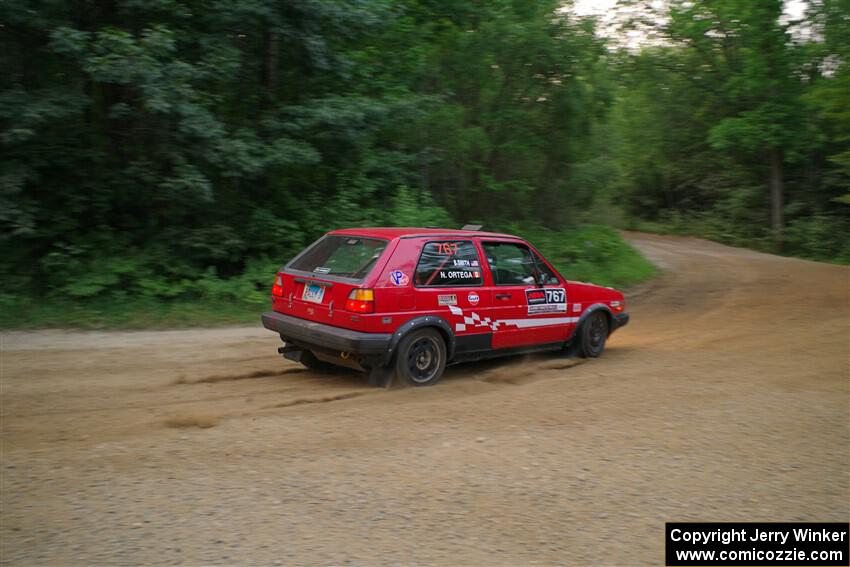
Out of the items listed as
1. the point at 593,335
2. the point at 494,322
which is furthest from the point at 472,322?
the point at 593,335

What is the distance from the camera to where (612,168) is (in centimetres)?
1950

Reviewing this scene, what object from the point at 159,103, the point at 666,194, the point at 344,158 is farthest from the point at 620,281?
the point at 666,194

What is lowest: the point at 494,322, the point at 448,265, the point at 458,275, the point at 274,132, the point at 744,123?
the point at 494,322

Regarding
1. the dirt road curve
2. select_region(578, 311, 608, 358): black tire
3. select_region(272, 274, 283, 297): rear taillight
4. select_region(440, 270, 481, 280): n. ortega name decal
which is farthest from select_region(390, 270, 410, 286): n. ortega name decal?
select_region(578, 311, 608, 358): black tire

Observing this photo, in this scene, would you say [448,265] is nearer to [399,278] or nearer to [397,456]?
[399,278]

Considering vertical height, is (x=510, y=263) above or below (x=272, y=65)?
below

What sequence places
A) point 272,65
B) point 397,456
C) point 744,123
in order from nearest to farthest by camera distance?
point 397,456
point 272,65
point 744,123

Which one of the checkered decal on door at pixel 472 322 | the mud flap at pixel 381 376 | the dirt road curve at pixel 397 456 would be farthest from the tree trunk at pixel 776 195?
the mud flap at pixel 381 376

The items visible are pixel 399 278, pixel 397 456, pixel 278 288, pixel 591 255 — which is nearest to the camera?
pixel 397 456

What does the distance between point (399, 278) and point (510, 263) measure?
67.0 inches

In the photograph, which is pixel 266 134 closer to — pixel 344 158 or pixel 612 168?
pixel 344 158

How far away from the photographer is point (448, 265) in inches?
299

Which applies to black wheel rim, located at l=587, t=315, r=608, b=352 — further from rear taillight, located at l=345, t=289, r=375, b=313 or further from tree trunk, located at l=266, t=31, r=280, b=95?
tree trunk, located at l=266, t=31, r=280, b=95

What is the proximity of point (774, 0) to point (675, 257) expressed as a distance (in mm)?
10308
